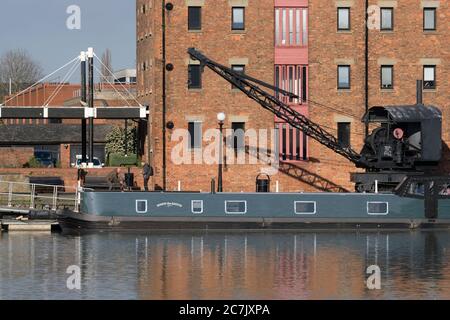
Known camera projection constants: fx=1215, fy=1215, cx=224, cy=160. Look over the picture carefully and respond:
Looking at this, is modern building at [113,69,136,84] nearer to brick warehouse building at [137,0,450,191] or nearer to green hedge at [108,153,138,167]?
green hedge at [108,153,138,167]

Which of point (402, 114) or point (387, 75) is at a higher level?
point (387, 75)

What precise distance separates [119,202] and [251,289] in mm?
19043

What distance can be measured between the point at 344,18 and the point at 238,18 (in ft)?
19.9

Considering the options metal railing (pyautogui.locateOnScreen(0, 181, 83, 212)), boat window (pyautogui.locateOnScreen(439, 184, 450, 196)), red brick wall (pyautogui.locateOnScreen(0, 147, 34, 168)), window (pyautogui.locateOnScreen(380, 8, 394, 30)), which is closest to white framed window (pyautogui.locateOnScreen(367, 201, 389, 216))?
boat window (pyautogui.locateOnScreen(439, 184, 450, 196))

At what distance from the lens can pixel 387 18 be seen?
229 feet

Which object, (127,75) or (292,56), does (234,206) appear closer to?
(292,56)

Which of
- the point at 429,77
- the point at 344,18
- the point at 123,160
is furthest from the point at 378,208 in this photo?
the point at 123,160

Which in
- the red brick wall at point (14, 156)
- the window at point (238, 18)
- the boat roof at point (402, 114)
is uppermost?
the window at point (238, 18)

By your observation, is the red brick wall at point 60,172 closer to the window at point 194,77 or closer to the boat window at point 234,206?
the window at point 194,77

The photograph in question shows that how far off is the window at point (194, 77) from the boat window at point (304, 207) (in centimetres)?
1328

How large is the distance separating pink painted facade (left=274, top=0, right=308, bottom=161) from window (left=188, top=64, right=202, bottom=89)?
14.4ft

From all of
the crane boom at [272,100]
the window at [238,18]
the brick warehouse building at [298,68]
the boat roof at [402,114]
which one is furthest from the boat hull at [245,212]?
the window at [238,18]

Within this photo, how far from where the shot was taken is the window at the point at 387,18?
69688mm
